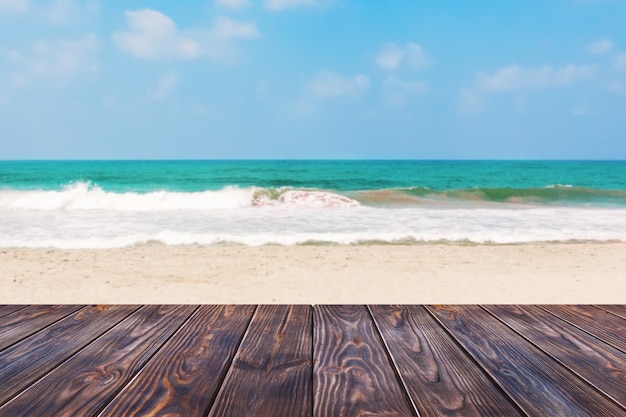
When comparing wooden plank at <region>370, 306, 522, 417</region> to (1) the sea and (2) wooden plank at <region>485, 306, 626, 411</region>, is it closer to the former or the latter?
(2) wooden plank at <region>485, 306, 626, 411</region>

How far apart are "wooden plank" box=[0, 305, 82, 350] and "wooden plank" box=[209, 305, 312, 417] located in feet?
2.55

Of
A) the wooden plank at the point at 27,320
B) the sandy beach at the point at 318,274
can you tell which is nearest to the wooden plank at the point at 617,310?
the wooden plank at the point at 27,320

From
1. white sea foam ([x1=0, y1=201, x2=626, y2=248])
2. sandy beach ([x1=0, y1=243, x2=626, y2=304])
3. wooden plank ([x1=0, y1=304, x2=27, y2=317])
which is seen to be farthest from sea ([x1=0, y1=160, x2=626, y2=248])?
wooden plank ([x1=0, y1=304, x2=27, y2=317])

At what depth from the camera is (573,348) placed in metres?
1.66

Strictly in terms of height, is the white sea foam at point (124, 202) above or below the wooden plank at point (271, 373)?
below

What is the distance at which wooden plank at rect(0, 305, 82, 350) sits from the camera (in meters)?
1.76

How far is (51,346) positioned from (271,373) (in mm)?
769

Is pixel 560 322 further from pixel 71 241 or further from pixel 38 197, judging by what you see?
pixel 38 197

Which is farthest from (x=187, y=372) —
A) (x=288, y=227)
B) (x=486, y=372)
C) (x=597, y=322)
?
(x=288, y=227)

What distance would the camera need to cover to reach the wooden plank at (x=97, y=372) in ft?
3.94

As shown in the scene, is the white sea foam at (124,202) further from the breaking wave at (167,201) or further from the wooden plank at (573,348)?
the wooden plank at (573,348)

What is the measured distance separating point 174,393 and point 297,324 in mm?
678

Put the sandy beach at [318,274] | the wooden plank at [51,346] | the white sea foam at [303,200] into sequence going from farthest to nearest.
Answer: the white sea foam at [303,200]
the sandy beach at [318,274]
the wooden plank at [51,346]

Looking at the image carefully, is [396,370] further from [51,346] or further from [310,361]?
[51,346]
